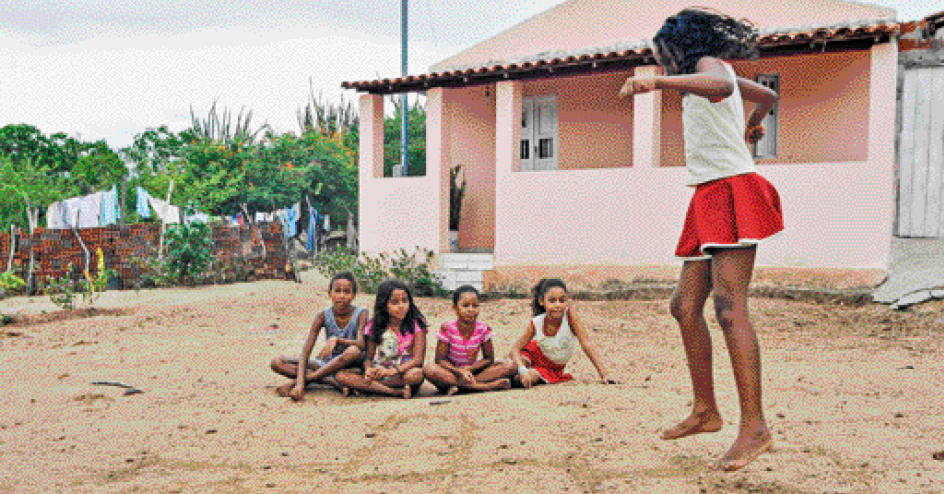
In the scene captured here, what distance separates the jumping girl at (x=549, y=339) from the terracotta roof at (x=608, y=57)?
18.3ft

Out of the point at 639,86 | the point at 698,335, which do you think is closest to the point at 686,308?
the point at 698,335

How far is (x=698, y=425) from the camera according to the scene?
109 inches

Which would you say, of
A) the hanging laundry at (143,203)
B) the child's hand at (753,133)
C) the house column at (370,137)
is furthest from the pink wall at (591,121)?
the hanging laundry at (143,203)

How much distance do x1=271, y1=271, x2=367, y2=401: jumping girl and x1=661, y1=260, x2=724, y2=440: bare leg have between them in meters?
2.69

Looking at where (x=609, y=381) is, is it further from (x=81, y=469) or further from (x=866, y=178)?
(x=866, y=178)

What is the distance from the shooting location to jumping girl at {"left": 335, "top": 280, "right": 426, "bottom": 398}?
186 inches

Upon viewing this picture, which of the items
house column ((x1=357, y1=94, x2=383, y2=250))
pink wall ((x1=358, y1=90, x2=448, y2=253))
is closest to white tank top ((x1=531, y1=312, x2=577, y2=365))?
pink wall ((x1=358, y1=90, x2=448, y2=253))

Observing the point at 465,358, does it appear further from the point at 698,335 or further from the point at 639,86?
the point at 639,86

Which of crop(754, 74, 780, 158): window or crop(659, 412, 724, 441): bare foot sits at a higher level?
crop(754, 74, 780, 158): window

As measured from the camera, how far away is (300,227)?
69.4ft

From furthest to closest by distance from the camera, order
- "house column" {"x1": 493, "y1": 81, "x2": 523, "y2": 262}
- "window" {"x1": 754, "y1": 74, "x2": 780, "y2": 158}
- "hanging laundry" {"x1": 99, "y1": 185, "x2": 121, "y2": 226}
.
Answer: "hanging laundry" {"x1": 99, "y1": 185, "x2": 121, "y2": 226} < "house column" {"x1": 493, "y1": 81, "x2": 523, "y2": 262} < "window" {"x1": 754, "y1": 74, "x2": 780, "y2": 158}

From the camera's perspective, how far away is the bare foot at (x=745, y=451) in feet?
7.82

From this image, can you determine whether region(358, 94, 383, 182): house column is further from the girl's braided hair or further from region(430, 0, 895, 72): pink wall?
the girl's braided hair

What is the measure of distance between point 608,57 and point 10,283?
9828mm
